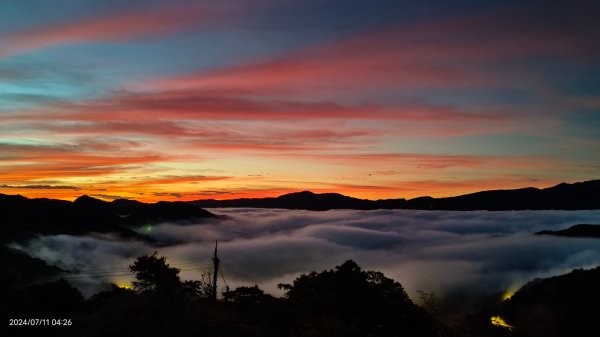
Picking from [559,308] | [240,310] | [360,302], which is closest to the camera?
[240,310]

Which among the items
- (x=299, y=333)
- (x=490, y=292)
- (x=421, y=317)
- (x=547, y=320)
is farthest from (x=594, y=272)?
(x=299, y=333)

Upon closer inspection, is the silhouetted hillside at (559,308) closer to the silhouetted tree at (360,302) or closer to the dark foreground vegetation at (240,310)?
the silhouetted tree at (360,302)

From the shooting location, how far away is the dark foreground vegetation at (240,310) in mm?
23859

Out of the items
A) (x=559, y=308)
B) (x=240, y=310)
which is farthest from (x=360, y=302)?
(x=559, y=308)

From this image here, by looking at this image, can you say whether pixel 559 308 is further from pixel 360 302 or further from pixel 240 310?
pixel 240 310

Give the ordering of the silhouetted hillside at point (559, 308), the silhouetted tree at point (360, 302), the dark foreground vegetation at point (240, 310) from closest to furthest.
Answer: the dark foreground vegetation at point (240, 310) < the silhouetted tree at point (360, 302) < the silhouetted hillside at point (559, 308)

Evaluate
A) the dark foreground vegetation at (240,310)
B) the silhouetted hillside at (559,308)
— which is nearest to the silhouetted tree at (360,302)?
the dark foreground vegetation at (240,310)

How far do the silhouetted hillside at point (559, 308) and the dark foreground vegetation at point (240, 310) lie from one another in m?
69.6

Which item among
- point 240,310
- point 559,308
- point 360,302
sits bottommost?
point 559,308

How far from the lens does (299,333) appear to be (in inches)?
1462

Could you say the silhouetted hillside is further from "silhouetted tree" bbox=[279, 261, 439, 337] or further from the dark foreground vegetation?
the dark foreground vegetation

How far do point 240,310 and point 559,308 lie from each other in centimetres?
11133

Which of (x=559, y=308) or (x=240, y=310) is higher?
(x=240, y=310)

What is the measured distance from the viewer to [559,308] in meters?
123
